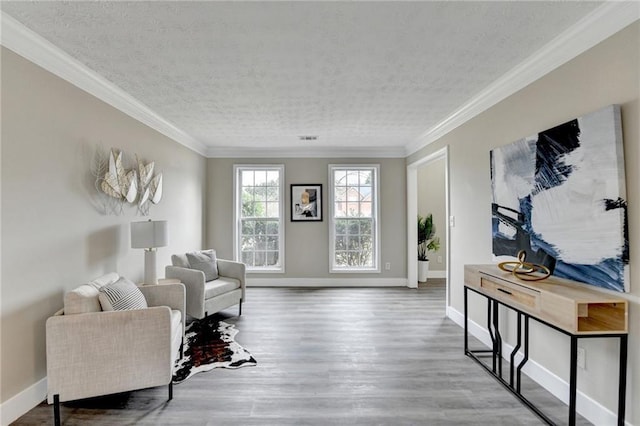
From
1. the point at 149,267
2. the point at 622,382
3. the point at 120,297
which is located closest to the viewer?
the point at 622,382

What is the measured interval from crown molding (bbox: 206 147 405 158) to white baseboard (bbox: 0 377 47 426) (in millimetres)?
4125

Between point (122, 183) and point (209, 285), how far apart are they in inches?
59.5

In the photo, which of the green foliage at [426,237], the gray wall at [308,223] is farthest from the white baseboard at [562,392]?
the green foliage at [426,237]

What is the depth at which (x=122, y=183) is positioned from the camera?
10.0 feet

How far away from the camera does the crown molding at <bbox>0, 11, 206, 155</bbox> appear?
6.39ft

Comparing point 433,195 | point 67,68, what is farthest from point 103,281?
point 433,195

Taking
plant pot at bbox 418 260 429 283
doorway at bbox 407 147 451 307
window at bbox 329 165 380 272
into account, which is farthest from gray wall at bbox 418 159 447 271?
window at bbox 329 165 380 272

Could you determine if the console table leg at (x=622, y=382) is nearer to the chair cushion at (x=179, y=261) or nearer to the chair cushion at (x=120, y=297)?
the chair cushion at (x=120, y=297)

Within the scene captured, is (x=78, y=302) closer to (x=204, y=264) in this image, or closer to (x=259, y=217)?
(x=204, y=264)

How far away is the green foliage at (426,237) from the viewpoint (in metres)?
6.14

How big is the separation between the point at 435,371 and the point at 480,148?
2167 mm

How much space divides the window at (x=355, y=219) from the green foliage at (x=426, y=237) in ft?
3.49

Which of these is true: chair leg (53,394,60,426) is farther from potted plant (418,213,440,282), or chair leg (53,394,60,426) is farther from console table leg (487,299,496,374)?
potted plant (418,213,440,282)

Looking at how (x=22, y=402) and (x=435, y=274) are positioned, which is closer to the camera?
(x=22, y=402)
